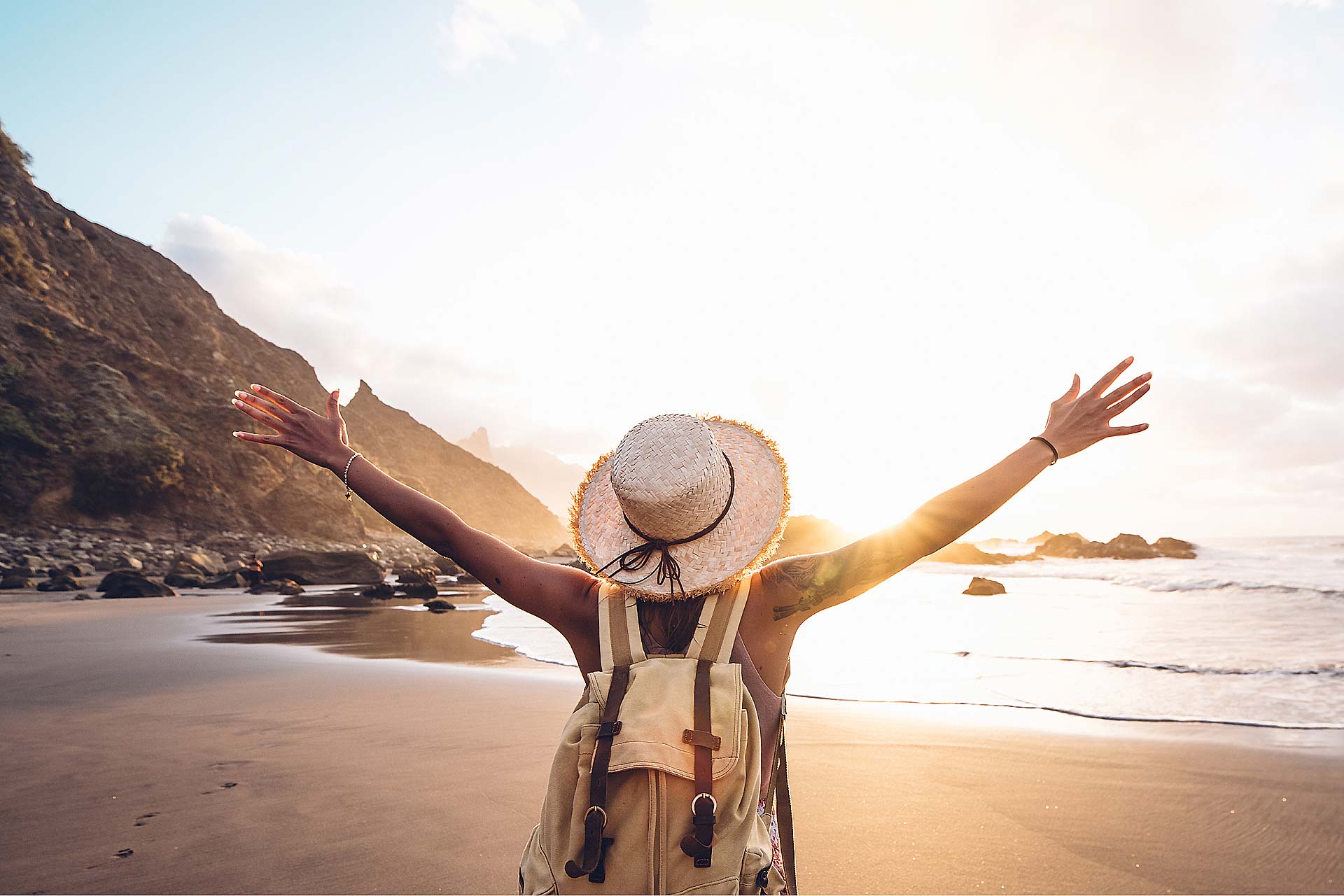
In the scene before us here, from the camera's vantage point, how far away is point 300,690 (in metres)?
6.64

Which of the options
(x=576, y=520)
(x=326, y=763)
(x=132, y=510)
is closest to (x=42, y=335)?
(x=132, y=510)

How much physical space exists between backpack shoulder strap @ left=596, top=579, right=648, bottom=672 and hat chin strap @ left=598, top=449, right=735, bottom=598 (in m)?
0.06

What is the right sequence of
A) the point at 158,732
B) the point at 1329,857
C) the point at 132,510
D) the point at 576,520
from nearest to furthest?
the point at 576,520, the point at 1329,857, the point at 158,732, the point at 132,510

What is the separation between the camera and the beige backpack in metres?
1.44

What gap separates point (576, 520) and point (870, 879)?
7.22 feet

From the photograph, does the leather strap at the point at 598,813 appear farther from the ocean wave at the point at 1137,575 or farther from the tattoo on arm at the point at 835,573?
the ocean wave at the point at 1137,575

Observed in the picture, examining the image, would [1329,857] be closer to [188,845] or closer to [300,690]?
[188,845]

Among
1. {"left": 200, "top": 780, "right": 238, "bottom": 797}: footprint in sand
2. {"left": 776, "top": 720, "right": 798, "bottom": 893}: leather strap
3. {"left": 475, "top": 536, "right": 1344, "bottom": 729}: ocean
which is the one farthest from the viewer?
{"left": 475, "top": 536, "right": 1344, "bottom": 729}: ocean

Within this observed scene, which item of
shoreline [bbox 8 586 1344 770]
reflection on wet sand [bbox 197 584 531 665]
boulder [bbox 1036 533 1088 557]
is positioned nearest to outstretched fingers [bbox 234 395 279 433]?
shoreline [bbox 8 586 1344 770]

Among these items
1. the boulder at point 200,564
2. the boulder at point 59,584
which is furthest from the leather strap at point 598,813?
the boulder at point 200,564

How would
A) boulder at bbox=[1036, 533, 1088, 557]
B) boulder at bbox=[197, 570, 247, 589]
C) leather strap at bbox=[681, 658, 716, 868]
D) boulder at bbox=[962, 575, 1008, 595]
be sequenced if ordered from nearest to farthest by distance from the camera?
leather strap at bbox=[681, 658, 716, 868] → boulder at bbox=[962, 575, 1008, 595] → boulder at bbox=[197, 570, 247, 589] → boulder at bbox=[1036, 533, 1088, 557]

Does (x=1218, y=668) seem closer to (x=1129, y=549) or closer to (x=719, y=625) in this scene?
(x=719, y=625)

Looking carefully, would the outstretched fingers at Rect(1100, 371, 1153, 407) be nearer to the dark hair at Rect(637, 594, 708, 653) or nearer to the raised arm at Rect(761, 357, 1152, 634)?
the raised arm at Rect(761, 357, 1152, 634)

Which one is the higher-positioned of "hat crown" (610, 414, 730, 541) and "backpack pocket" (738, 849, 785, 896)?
"hat crown" (610, 414, 730, 541)
